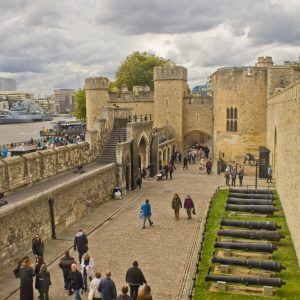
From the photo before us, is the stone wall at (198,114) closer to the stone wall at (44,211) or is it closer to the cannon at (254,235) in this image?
the stone wall at (44,211)

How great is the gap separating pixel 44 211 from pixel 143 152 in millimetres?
13685

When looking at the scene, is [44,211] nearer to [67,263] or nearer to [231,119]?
[67,263]

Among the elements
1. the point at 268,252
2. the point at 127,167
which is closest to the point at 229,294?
the point at 268,252

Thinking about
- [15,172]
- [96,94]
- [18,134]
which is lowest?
[18,134]

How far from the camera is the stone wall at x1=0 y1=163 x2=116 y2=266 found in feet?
36.9

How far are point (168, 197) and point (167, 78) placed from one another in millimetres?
18213

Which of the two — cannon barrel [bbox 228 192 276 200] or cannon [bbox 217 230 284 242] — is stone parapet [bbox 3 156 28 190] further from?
cannon barrel [bbox 228 192 276 200]

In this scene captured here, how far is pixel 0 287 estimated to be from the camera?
1010 centimetres

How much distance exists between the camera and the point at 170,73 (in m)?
36.3

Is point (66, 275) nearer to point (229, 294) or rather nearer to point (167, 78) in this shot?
point (229, 294)

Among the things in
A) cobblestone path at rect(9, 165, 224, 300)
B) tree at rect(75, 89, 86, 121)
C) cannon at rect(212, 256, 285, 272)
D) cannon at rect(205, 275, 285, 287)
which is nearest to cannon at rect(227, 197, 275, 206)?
cobblestone path at rect(9, 165, 224, 300)

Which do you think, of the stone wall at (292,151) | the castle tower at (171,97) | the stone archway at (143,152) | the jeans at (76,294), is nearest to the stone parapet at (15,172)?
the jeans at (76,294)

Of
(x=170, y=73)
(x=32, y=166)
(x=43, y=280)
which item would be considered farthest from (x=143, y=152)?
(x=43, y=280)

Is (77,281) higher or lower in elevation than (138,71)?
lower
